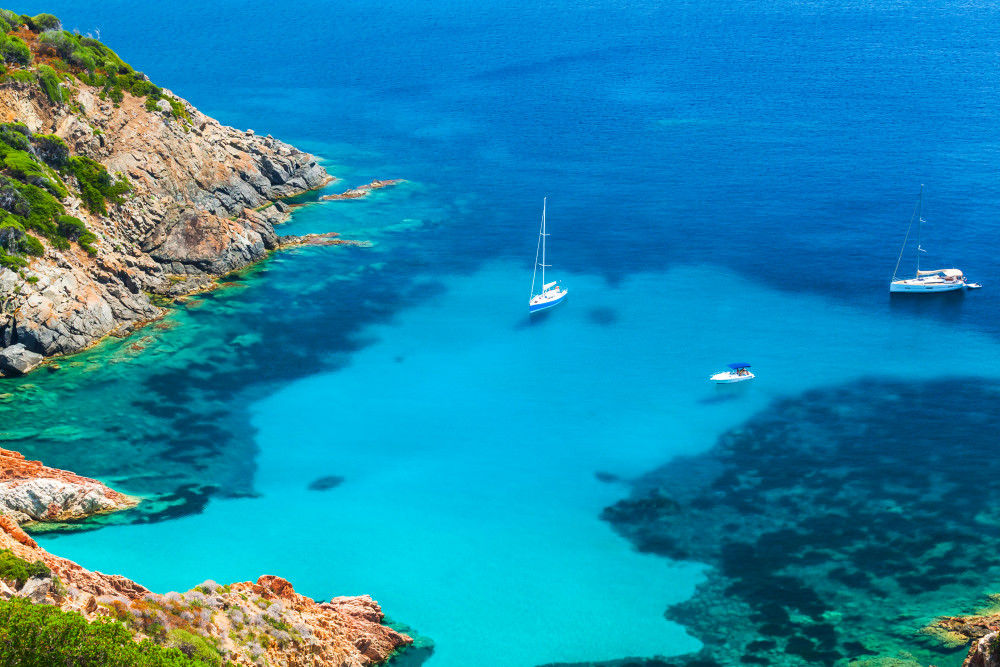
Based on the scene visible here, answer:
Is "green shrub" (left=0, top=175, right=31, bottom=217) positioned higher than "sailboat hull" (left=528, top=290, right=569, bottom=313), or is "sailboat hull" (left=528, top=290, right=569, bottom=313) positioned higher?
"green shrub" (left=0, top=175, right=31, bottom=217)

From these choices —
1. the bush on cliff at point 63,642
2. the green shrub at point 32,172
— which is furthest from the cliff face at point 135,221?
the bush on cliff at point 63,642

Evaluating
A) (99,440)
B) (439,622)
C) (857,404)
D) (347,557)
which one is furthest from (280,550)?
(857,404)

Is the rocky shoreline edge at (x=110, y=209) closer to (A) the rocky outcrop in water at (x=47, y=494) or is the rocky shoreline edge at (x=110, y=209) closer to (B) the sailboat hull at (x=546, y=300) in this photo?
(A) the rocky outcrop in water at (x=47, y=494)

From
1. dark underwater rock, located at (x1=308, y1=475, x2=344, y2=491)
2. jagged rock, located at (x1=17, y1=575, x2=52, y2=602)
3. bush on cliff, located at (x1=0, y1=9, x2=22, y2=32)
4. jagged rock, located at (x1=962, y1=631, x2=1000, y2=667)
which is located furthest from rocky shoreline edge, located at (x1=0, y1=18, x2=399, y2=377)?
jagged rock, located at (x1=962, y1=631, x2=1000, y2=667)

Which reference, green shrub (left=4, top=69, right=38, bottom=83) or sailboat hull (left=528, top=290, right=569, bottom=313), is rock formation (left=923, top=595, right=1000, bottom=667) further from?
green shrub (left=4, top=69, right=38, bottom=83)

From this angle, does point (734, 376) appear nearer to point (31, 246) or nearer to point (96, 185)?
point (31, 246)
